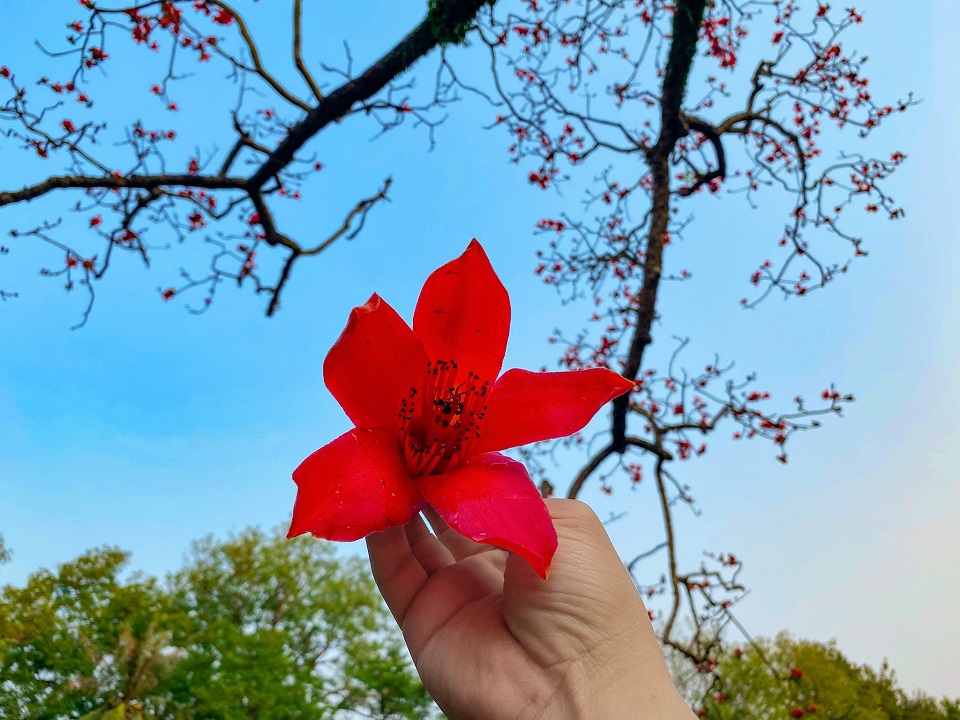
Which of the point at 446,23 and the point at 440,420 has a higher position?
the point at 446,23

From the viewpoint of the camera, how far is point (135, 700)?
10.9 metres

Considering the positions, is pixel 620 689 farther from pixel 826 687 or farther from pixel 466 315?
pixel 826 687

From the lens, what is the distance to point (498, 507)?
849 mm

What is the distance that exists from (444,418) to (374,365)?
12cm

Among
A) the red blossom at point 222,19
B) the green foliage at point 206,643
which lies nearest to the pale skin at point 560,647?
the red blossom at point 222,19

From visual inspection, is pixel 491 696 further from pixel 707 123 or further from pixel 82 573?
pixel 82 573

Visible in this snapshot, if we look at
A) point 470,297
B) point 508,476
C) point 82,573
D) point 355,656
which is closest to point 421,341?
point 470,297

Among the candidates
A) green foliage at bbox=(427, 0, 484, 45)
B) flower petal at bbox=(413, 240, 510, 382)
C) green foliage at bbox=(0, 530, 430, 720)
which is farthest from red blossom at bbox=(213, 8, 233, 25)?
green foliage at bbox=(0, 530, 430, 720)

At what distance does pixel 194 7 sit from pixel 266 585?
11.9 metres

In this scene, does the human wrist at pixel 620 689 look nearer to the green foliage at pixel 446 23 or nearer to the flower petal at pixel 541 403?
the flower petal at pixel 541 403

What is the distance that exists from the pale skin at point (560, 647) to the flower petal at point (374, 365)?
0.76 ft

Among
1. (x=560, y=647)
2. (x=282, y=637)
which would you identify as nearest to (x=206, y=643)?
(x=282, y=637)

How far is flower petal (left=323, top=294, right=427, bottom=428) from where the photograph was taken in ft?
2.96

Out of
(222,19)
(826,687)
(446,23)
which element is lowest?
(826,687)
